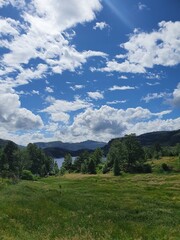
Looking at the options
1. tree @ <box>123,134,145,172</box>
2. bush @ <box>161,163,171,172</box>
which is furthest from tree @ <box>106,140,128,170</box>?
bush @ <box>161,163,171,172</box>

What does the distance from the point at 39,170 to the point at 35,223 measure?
158821mm

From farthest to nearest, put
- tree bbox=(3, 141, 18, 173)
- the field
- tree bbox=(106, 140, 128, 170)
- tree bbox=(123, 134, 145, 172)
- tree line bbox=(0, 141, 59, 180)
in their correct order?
1. tree bbox=(3, 141, 18, 173)
2. tree line bbox=(0, 141, 59, 180)
3. tree bbox=(106, 140, 128, 170)
4. tree bbox=(123, 134, 145, 172)
5. the field

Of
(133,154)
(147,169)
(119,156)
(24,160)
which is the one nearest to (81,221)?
(147,169)

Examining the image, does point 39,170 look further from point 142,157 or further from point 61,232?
point 61,232

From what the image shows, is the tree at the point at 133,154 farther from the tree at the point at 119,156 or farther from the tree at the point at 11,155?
the tree at the point at 11,155

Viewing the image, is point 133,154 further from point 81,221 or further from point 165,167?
point 81,221

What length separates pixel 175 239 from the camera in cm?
2698

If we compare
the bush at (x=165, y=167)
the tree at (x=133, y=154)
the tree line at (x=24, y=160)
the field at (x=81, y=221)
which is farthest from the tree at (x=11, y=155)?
the field at (x=81, y=221)

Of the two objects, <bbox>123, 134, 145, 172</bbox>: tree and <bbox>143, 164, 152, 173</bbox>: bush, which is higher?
<bbox>123, 134, 145, 172</bbox>: tree

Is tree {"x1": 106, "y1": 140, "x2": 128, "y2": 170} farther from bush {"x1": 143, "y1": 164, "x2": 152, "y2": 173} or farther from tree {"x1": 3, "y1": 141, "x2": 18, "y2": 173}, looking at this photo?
tree {"x1": 3, "y1": 141, "x2": 18, "y2": 173}

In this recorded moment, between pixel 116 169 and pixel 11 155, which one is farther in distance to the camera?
pixel 11 155

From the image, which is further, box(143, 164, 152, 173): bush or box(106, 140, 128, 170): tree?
box(106, 140, 128, 170): tree

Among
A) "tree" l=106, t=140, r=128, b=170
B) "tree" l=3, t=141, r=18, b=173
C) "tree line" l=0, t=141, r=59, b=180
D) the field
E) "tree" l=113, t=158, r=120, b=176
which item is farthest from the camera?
"tree" l=3, t=141, r=18, b=173

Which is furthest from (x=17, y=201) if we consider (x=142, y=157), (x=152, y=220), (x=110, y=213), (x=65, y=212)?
(x=142, y=157)
